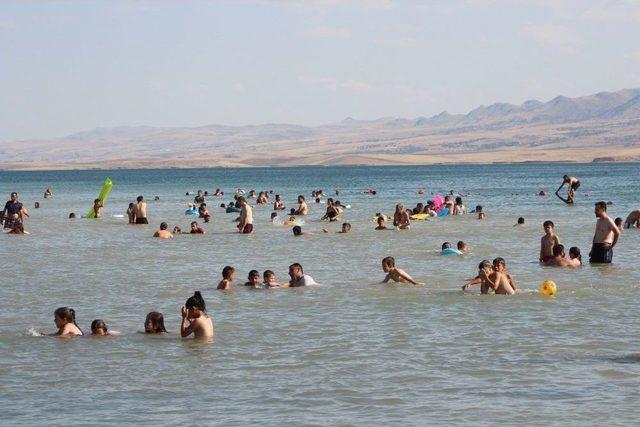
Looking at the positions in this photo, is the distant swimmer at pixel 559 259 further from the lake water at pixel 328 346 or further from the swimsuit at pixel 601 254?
the swimsuit at pixel 601 254

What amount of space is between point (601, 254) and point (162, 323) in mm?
12742

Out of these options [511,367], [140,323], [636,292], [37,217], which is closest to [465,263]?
[636,292]

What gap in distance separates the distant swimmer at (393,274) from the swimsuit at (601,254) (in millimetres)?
5445

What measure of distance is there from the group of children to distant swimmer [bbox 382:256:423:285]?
652 cm

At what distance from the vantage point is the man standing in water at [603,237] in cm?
2456

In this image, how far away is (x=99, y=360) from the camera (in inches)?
583

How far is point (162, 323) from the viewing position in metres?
16.7

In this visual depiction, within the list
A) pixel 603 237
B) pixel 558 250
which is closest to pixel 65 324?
pixel 558 250

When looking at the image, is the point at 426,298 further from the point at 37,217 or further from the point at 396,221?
the point at 37,217

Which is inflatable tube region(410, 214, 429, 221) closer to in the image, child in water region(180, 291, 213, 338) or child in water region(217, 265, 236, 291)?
child in water region(217, 265, 236, 291)

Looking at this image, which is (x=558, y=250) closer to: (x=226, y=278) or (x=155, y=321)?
(x=226, y=278)

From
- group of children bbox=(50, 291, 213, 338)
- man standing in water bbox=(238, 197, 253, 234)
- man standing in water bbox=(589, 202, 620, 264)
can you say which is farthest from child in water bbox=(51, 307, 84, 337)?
man standing in water bbox=(238, 197, 253, 234)

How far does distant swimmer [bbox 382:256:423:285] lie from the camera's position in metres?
22.2

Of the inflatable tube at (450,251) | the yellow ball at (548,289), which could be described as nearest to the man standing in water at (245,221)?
the inflatable tube at (450,251)
